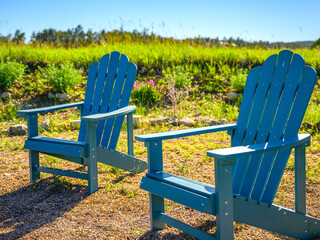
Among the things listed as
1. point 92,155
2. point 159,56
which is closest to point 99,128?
point 92,155

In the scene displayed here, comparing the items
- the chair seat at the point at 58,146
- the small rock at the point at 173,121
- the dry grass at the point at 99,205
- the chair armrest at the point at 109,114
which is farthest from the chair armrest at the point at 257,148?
the small rock at the point at 173,121

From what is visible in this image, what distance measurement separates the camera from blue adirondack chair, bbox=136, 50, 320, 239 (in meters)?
1.69

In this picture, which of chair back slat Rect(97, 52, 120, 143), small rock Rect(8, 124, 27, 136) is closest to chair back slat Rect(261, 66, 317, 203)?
chair back slat Rect(97, 52, 120, 143)

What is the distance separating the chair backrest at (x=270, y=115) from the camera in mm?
2031

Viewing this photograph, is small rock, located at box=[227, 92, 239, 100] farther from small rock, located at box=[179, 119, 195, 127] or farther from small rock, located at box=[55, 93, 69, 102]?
small rock, located at box=[55, 93, 69, 102]

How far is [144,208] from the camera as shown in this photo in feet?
8.35

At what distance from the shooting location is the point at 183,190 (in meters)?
1.82

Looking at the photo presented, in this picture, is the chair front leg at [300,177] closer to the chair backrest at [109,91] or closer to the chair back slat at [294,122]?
the chair back slat at [294,122]

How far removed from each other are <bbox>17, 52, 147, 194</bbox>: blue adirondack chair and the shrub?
2567mm

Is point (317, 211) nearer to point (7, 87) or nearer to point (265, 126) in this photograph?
point (265, 126)

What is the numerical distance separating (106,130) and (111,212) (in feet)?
3.25

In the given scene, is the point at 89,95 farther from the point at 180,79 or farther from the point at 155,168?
the point at 180,79

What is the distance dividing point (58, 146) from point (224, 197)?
5.66ft

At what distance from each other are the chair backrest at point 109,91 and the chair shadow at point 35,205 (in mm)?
558
